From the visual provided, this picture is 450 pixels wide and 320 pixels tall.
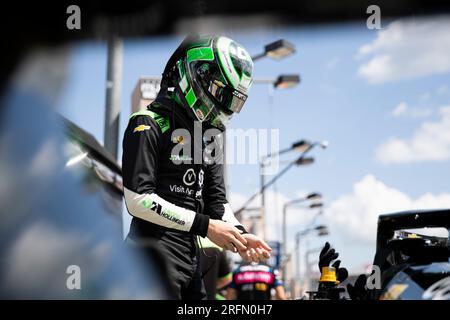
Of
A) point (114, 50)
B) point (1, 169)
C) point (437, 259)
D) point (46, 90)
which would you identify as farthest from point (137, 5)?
point (437, 259)

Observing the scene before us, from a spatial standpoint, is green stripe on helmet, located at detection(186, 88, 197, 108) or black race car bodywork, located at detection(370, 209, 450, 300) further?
green stripe on helmet, located at detection(186, 88, 197, 108)

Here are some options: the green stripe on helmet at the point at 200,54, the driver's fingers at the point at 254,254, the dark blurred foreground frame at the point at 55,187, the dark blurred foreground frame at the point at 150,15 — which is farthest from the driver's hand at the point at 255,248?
the dark blurred foreground frame at the point at 150,15

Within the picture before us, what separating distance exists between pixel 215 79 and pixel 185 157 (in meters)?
0.29

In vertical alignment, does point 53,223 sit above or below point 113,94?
below

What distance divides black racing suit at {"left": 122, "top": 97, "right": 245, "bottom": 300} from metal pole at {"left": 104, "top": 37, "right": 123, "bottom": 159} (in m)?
2.13

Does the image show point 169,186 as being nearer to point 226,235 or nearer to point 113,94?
point 226,235

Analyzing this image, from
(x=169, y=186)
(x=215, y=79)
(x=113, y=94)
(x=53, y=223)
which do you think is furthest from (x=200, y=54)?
(x=113, y=94)

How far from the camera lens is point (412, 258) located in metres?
2.19

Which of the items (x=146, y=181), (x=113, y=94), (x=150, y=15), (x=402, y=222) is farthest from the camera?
(x=150, y=15)

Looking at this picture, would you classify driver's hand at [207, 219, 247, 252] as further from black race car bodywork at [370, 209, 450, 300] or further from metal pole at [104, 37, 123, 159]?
metal pole at [104, 37, 123, 159]

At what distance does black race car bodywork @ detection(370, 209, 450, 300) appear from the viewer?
184 centimetres

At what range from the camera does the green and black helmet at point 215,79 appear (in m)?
1.97

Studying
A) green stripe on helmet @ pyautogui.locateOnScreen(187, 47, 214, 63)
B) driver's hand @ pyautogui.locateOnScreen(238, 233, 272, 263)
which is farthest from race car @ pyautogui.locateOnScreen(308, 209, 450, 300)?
green stripe on helmet @ pyautogui.locateOnScreen(187, 47, 214, 63)

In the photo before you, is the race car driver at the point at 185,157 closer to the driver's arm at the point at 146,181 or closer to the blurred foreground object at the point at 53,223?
the driver's arm at the point at 146,181
